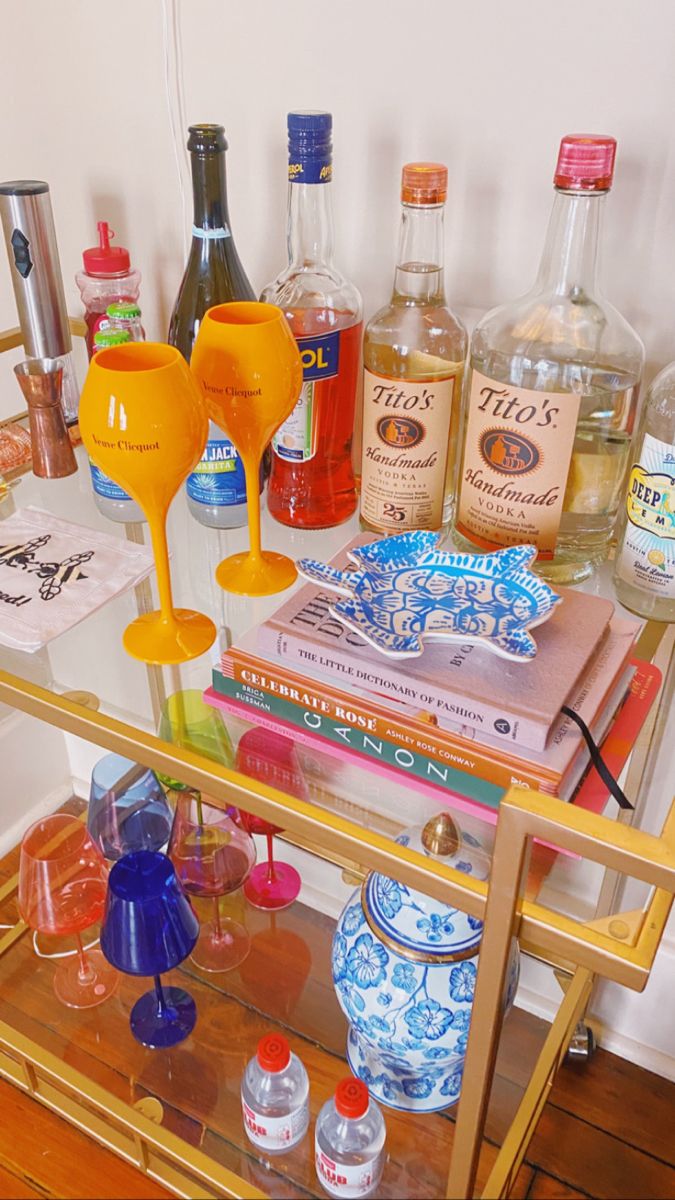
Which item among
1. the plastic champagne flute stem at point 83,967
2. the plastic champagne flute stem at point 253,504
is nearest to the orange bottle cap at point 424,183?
the plastic champagne flute stem at point 253,504

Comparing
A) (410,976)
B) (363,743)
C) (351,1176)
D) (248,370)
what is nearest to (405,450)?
(248,370)

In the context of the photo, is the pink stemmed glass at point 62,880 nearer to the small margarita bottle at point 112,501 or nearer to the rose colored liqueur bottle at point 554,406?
the small margarita bottle at point 112,501

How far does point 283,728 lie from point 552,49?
1.85 ft

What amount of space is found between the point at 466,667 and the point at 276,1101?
0.60 m

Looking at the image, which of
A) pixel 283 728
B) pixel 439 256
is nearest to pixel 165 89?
pixel 439 256

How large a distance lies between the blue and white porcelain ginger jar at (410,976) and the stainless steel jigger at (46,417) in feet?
1.71

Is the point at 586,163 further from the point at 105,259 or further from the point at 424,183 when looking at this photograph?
the point at 105,259

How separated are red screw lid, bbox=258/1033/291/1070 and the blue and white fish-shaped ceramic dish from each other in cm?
49

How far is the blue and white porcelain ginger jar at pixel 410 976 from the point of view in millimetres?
884

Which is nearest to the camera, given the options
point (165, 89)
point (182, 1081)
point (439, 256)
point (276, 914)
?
point (439, 256)

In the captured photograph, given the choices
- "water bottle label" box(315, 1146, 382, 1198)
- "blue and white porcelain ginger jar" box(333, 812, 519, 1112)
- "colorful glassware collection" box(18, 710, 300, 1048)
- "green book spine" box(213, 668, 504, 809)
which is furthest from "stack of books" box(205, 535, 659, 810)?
"water bottle label" box(315, 1146, 382, 1198)

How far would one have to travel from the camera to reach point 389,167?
2.81 ft

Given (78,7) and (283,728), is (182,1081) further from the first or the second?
(78,7)

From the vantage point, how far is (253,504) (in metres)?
0.81
